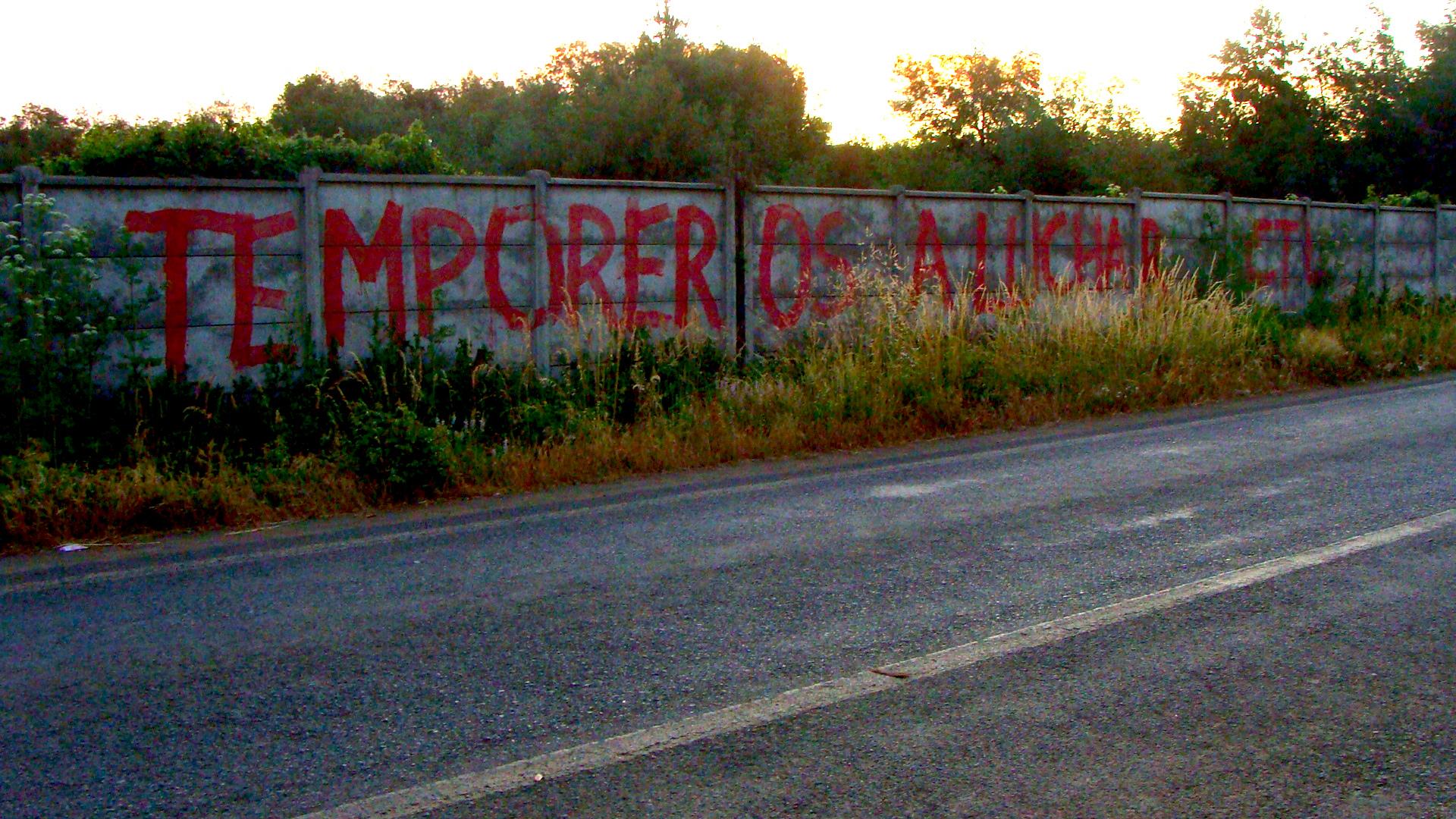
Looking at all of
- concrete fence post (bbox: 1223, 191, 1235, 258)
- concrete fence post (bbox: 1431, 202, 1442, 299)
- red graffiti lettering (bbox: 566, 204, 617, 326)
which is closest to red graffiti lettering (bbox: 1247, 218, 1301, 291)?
concrete fence post (bbox: 1223, 191, 1235, 258)

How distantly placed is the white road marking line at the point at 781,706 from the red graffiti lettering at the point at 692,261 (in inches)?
281

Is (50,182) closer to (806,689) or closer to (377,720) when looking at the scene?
(377,720)

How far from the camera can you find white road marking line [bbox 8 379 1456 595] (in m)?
6.42

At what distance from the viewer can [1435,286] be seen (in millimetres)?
22328

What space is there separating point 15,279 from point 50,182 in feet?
→ 3.58

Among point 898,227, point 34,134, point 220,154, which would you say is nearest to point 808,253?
point 898,227

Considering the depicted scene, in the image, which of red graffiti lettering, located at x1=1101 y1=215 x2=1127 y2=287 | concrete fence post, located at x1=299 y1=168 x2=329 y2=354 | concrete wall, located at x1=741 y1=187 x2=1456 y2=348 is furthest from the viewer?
red graffiti lettering, located at x1=1101 y1=215 x2=1127 y2=287

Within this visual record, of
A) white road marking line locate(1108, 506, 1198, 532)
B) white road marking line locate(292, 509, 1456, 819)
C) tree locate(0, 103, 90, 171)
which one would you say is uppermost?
tree locate(0, 103, 90, 171)

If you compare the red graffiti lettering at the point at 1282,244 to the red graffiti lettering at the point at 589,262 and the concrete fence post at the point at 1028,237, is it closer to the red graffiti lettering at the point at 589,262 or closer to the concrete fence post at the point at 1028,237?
the concrete fence post at the point at 1028,237

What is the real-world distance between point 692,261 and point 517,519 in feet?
17.5

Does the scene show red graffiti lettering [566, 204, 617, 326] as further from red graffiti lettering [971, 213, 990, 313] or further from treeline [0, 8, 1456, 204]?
treeline [0, 8, 1456, 204]

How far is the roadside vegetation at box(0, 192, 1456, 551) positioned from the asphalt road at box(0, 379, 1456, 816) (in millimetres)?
619

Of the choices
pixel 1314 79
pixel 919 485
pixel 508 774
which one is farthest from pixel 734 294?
pixel 1314 79

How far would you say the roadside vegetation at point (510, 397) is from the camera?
8.05m
